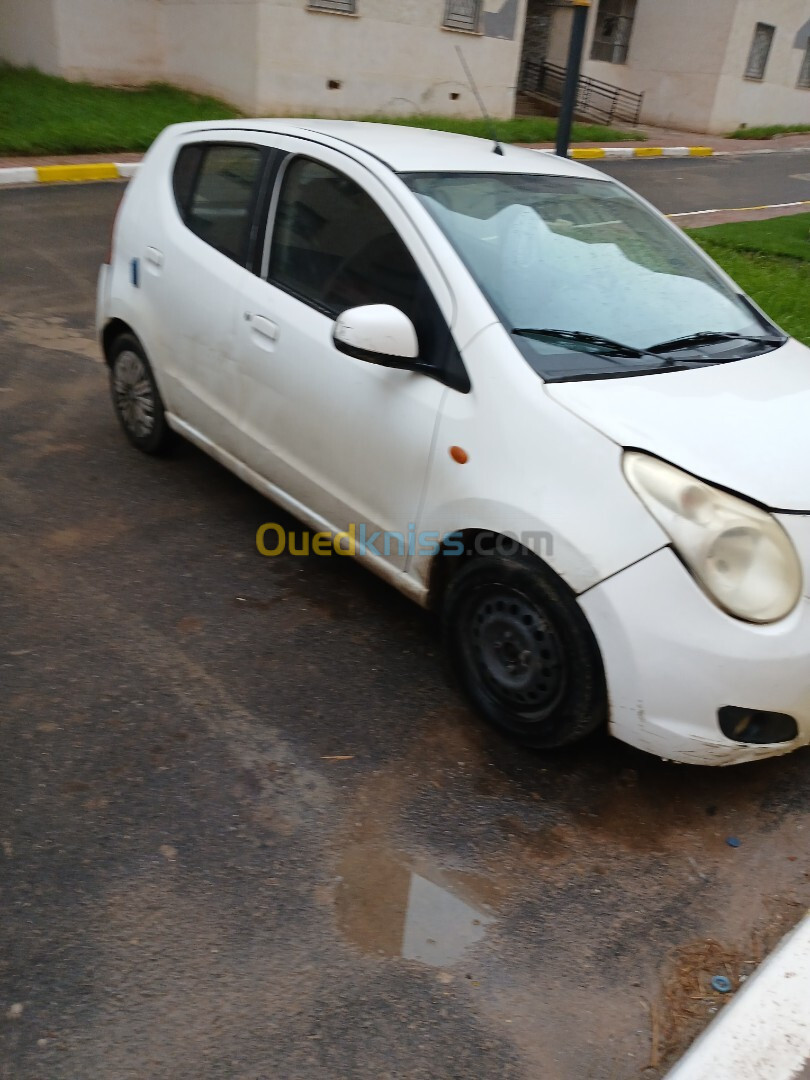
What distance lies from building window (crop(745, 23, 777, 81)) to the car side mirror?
28.4 metres

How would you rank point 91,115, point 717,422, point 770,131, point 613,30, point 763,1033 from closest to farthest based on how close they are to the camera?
point 763,1033 < point 717,422 < point 91,115 < point 613,30 < point 770,131

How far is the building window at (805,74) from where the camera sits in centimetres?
2878

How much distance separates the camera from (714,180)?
1728cm

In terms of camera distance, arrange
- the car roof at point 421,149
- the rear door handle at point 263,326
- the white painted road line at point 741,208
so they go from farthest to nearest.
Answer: the white painted road line at point 741,208
the rear door handle at point 263,326
the car roof at point 421,149

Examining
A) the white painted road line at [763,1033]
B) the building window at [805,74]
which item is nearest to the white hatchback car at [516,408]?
A: the white painted road line at [763,1033]

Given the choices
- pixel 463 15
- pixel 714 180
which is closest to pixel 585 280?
pixel 714 180

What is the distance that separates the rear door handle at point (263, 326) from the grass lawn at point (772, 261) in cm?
457

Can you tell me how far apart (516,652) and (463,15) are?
19.2 metres

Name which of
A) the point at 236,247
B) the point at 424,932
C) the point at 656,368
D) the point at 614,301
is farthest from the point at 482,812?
the point at 236,247

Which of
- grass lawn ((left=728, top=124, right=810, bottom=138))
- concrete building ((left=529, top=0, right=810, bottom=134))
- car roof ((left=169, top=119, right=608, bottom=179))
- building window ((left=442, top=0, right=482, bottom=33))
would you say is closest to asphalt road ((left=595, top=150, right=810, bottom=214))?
building window ((left=442, top=0, right=482, bottom=33))

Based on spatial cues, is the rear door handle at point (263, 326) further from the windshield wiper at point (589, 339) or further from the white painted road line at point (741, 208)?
the white painted road line at point (741, 208)

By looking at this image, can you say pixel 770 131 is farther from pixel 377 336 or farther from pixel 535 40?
pixel 377 336

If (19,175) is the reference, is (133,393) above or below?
above

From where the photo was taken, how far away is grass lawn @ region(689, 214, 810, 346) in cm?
751
